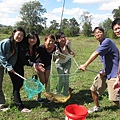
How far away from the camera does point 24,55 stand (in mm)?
4051

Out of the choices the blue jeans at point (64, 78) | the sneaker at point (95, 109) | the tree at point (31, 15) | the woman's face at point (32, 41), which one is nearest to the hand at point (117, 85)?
the sneaker at point (95, 109)

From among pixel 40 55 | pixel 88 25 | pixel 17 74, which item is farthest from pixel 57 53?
pixel 88 25

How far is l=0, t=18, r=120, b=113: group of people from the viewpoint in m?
3.48

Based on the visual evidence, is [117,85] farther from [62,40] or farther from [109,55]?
[62,40]

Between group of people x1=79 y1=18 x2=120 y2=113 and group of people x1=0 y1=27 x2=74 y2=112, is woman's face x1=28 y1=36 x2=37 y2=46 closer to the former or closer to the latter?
group of people x1=0 y1=27 x2=74 y2=112

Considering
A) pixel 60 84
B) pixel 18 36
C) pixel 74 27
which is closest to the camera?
pixel 18 36

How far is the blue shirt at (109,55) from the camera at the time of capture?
11.1ft

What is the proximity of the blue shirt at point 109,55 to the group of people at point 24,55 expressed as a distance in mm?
1116

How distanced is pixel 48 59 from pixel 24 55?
1.83 feet

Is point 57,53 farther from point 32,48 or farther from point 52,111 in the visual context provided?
point 52,111

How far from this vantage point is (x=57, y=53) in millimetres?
4258

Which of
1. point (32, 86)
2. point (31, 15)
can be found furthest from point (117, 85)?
point (31, 15)

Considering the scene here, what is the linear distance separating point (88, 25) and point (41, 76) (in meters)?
39.9

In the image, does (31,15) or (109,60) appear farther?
(31,15)
